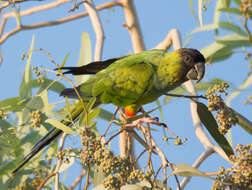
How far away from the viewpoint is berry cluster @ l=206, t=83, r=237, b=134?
140 centimetres

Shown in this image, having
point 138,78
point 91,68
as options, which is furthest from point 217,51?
point 91,68

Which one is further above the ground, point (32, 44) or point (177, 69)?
point (32, 44)

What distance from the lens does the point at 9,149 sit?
7.38 ft

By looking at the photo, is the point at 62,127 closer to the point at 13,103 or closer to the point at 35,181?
the point at 35,181

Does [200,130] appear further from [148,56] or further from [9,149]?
[9,149]

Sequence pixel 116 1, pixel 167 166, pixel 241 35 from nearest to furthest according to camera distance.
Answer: pixel 167 166, pixel 241 35, pixel 116 1

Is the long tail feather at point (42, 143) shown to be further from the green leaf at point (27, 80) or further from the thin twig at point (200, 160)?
the thin twig at point (200, 160)

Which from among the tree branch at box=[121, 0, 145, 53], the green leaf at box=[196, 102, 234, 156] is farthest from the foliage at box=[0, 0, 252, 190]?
the tree branch at box=[121, 0, 145, 53]

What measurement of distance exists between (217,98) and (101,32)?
1173 mm

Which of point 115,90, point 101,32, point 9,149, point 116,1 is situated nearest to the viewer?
point 115,90

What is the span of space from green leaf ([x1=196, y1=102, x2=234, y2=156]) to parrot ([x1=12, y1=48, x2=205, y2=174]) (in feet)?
1.09

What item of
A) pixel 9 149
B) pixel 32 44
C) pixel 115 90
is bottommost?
pixel 9 149

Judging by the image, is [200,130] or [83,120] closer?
[83,120]

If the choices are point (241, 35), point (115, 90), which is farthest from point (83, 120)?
point (241, 35)
